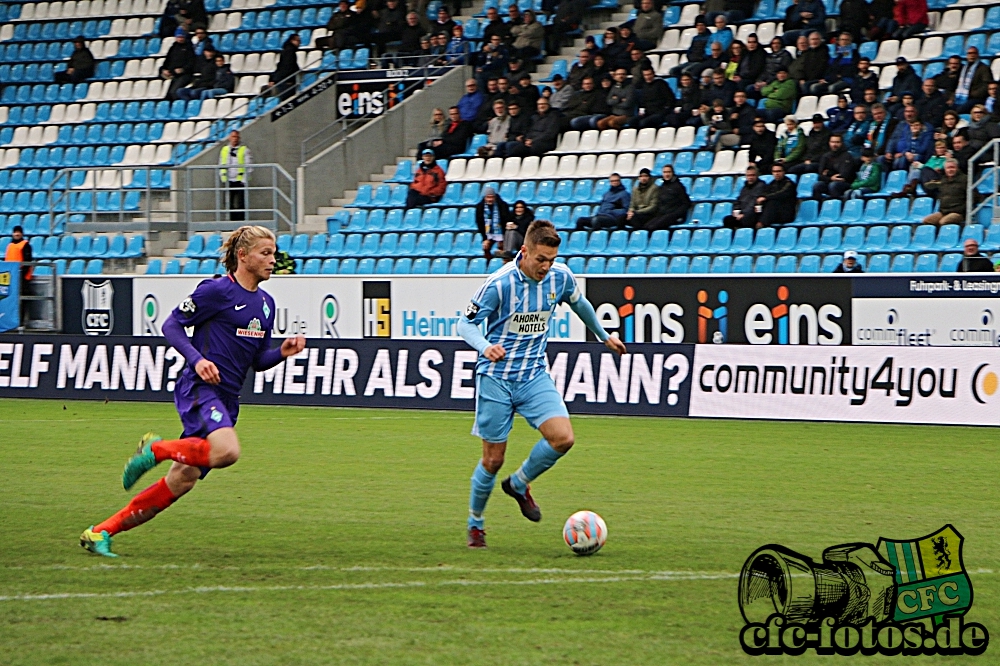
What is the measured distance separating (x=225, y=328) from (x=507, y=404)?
1.71m

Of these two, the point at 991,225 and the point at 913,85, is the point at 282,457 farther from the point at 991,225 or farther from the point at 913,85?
the point at 913,85

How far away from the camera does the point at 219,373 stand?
7809mm

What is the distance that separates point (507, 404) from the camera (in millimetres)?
8211

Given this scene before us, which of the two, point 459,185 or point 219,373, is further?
point 459,185

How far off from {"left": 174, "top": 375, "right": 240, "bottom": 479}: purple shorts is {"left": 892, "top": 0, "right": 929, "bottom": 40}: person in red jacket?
19.0m

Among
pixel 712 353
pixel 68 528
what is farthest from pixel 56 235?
pixel 68 528

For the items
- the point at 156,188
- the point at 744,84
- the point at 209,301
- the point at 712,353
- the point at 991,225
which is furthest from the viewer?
the point at 156,188

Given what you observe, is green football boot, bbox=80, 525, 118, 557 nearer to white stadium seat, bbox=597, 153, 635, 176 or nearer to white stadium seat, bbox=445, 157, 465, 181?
white stadium seat, bbox=597, 153, 635, 176

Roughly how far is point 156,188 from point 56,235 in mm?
2456

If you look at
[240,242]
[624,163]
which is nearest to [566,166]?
[624,163]

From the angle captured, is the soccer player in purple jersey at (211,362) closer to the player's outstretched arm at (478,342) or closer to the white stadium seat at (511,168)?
the player's outstretched arm at (478,342)

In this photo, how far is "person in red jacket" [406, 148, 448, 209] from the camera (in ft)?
84.4

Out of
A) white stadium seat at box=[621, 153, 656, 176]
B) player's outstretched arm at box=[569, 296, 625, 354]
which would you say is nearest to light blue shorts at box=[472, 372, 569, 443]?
player's outstretched arm at box=[569, 296, 625, 354]

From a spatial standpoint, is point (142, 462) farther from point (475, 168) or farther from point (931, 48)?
point (931, 48)
